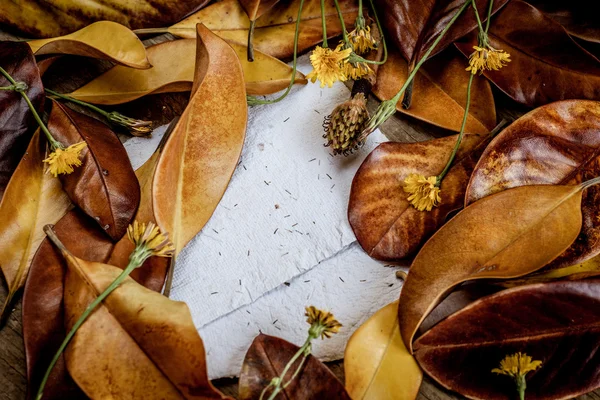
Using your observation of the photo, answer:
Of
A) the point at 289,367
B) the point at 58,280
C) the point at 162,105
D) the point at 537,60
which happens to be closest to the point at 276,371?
the point at 289,367

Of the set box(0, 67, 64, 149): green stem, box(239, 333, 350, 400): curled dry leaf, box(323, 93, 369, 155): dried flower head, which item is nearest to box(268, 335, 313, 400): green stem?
box(239, 333, 350, 400): curled dry leaf

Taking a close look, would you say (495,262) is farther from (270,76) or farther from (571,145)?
(270,76)

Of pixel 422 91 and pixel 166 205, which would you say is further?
pixel 422 91

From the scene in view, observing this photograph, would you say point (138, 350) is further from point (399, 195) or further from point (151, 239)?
point (399, 195)

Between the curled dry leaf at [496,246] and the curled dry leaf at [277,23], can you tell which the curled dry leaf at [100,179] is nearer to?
the curled dry leaf at [277,23]

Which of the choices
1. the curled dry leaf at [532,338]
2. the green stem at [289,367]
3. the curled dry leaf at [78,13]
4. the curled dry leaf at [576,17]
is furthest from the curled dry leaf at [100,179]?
the curled dry leaf at [576,17]

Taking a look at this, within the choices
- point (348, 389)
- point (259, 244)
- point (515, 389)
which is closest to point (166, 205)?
point (259, 244)

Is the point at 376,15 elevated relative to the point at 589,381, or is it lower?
elevated
